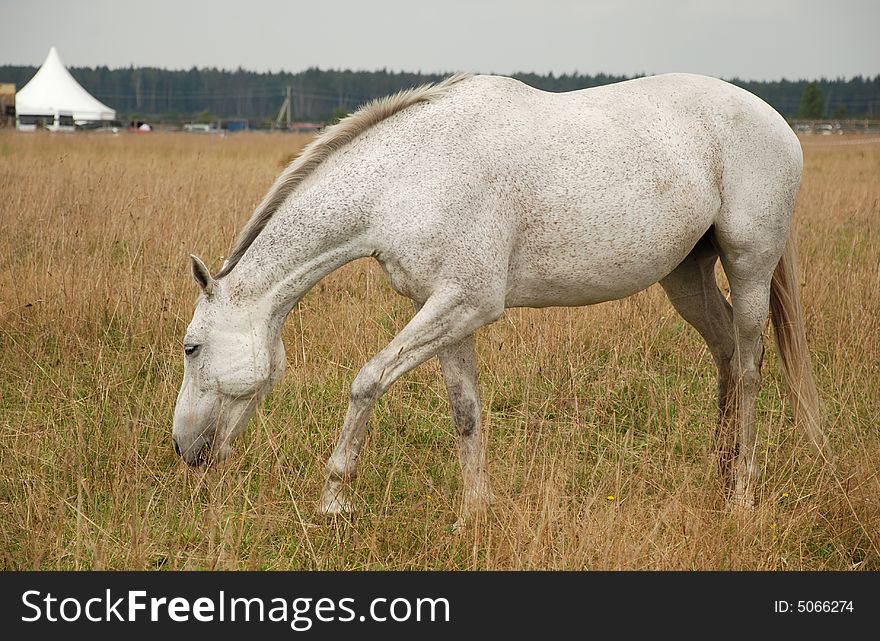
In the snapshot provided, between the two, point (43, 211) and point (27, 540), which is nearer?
point (27, 540)

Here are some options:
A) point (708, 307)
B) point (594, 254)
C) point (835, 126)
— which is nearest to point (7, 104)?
point (835, 126)

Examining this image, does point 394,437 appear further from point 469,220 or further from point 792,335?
point 792,335

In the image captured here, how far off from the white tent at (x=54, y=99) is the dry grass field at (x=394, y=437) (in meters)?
34.3

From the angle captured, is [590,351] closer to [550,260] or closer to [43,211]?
[550,260]

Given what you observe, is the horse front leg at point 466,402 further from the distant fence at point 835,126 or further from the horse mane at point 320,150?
the distant fence at point 835,126

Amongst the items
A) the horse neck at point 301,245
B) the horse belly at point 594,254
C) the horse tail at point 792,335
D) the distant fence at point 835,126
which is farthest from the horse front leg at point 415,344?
the distant fence at point 835,126

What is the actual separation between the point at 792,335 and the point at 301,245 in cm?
252

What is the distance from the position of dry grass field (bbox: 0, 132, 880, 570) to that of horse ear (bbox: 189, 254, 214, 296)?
0.75 meters

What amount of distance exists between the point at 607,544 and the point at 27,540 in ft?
6.98

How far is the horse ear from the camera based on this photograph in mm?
3223

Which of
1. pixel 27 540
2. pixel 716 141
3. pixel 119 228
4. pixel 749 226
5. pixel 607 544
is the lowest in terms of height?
pixel 27 540

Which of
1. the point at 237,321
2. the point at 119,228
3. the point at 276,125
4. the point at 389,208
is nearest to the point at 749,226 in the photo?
the point at 389,208
